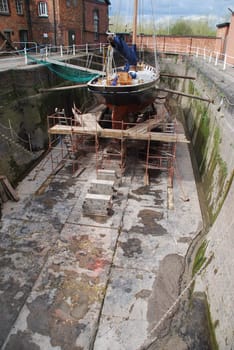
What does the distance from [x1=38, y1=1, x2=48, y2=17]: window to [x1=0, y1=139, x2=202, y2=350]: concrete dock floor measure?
51.6 feet

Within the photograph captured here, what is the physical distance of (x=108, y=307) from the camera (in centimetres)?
623

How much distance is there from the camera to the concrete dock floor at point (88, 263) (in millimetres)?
5777

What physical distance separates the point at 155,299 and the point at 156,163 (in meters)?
7.08

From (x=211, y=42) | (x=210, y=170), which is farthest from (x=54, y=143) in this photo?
(x=211, y=42)

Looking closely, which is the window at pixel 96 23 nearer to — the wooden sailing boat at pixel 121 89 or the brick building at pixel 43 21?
the brick building at pixel 43 21

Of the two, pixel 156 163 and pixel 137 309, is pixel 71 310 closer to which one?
pixel 137 309

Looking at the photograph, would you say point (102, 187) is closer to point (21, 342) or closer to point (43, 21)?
point (21, 342)

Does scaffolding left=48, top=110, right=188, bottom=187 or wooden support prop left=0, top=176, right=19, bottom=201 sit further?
scaffolding left=48, top=110, right=188, bottom=187

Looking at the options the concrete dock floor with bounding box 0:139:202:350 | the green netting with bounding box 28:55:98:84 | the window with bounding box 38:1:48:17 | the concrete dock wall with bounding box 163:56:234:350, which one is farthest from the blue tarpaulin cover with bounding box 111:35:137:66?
the window with bounding box 38:1:48:17

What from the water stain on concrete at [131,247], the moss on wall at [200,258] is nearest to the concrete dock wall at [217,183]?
the moss on wall at [200,258]

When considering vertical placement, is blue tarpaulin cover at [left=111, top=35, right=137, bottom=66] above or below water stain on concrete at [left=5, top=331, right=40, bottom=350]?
above

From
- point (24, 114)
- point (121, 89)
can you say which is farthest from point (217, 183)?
point (24, 114)

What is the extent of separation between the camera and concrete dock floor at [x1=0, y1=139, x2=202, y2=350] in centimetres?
578

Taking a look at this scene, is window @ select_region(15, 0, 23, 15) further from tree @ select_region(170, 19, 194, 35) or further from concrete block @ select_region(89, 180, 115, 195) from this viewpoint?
tree @ select_region(170, 19, 194, 35)
